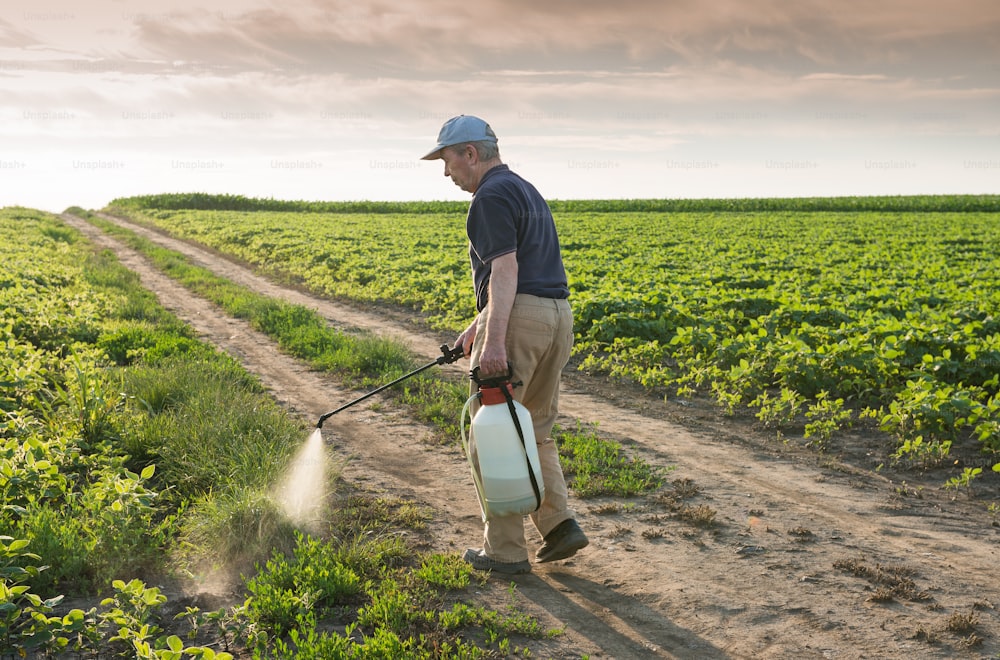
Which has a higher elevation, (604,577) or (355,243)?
(355,243)

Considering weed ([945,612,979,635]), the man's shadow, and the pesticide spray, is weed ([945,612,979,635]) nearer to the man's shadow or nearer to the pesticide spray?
the man's shadow

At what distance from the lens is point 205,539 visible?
463cm

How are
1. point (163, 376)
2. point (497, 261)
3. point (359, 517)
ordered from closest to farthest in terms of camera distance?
point (497, 261)
point (359, 517)
point (163, 376)

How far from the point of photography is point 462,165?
4.37m

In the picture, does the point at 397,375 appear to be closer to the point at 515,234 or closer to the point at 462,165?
the point at 462,165

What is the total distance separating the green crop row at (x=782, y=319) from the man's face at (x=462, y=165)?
4.59m

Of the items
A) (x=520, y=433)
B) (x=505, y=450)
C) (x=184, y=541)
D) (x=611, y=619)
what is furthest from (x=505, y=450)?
(x=184, y=541)

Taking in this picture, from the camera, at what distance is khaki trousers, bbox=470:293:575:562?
4344mm

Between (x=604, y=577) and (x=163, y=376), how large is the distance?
5.11 meters

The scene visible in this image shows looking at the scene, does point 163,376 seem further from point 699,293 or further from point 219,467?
point 699,293

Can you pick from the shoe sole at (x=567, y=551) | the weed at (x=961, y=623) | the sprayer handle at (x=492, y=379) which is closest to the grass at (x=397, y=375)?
the shoe sole at (x=567, y=551)

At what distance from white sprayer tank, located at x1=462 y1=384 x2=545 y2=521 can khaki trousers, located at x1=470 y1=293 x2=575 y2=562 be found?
18 centimetres

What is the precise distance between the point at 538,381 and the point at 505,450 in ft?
1.87

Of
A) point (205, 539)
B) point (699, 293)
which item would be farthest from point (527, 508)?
point (699, 293)
